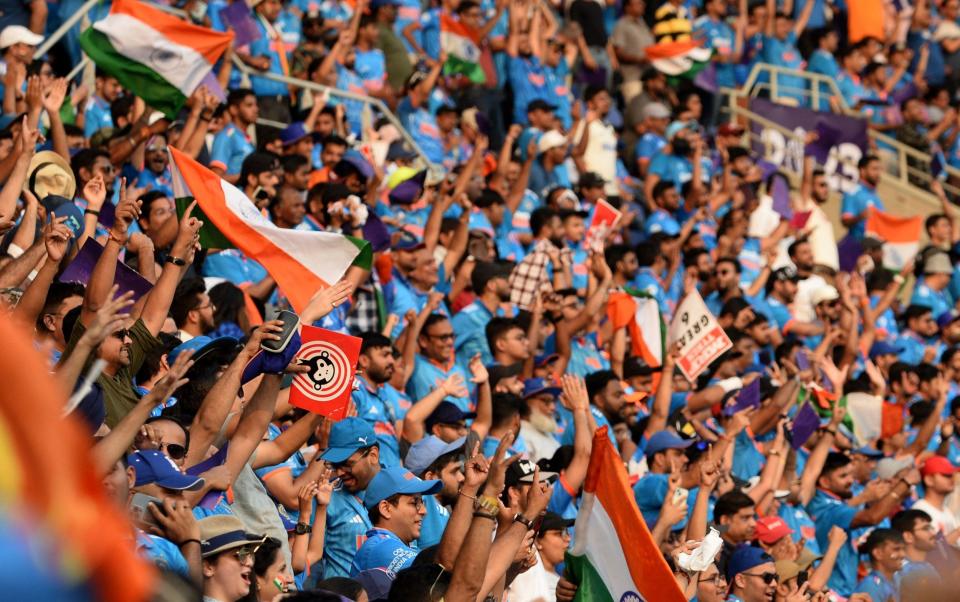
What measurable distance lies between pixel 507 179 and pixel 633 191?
2354 millimetres

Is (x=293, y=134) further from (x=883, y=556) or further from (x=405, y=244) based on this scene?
(x=883, y=556)

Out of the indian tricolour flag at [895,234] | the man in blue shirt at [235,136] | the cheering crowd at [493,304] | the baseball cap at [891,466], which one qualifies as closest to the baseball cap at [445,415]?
the cheering crowd at [493,304]

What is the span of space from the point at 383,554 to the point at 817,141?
11057 millimetres

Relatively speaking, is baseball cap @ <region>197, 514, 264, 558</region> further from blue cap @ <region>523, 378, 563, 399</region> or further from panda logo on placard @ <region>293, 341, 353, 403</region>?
blue cap @ <region>523, 378, 563, 399</region>

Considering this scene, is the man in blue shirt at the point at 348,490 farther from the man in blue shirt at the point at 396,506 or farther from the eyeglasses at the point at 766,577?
the eyeglasses at the point at 766,577

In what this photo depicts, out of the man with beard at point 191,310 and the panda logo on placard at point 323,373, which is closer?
the panda logo on placard at point 323,373

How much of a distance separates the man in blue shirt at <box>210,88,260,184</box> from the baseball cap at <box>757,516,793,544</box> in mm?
3424

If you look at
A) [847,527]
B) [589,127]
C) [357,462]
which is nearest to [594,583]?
[357,462]

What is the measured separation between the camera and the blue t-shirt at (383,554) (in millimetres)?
4977

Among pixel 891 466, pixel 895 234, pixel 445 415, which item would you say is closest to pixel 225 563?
pixel 445 415

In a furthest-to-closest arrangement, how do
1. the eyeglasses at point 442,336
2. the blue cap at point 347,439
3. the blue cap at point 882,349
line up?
the blue cap at point 882,349 < the eyeglasses at point 442,336 < the blue cap at point 347,439

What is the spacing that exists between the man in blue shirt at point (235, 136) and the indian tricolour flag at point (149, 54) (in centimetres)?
47

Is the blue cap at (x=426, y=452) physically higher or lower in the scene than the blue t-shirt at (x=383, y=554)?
lower

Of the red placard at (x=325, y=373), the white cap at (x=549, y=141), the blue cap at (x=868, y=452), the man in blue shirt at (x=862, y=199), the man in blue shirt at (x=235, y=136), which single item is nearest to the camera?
the red placard at (x=325, y=373)
